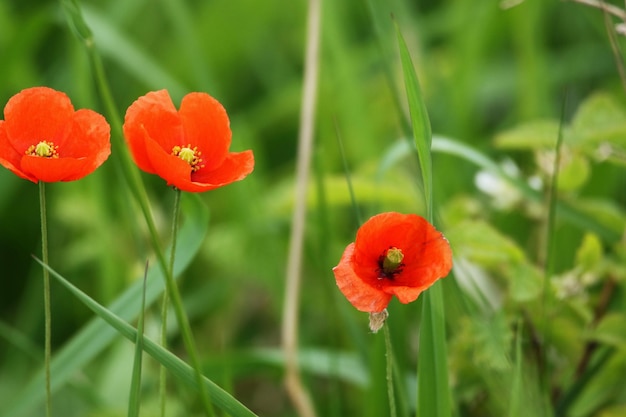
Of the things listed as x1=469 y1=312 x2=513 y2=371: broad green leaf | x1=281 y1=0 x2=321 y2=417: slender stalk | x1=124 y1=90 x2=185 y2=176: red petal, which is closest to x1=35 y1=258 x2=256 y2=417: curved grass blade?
x1=124 y1=90 x2=185 y2=176: red petal

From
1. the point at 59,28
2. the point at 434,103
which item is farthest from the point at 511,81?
the point at 59,28

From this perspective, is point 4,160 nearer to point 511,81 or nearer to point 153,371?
point 153,371

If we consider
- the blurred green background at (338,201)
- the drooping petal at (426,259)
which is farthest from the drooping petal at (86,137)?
the drooping petal at (426,259)

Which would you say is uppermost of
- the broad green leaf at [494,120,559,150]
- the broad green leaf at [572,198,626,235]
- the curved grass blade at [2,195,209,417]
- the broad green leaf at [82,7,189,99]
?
the broad green leaf at [82,7,189,99]

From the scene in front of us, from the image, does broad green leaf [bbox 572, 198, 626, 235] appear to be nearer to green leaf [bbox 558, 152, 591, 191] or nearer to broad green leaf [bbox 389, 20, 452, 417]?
green leaf [bbox 558, 152, 591, 191]

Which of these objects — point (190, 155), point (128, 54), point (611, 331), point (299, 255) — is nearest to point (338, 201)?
point (299, 255)

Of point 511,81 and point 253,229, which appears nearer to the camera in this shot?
point 253,229

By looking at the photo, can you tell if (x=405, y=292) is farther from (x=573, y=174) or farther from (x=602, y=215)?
(x=602, y=215)
